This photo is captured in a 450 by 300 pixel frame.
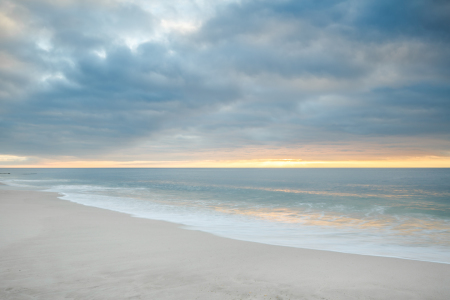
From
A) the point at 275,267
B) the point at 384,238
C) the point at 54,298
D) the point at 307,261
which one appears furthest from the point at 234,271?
the point at 384,238

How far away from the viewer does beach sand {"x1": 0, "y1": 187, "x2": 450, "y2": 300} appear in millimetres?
5203

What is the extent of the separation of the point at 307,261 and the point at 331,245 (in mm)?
3149

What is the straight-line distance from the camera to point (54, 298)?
4840mm

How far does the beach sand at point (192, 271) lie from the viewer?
17.1 ft

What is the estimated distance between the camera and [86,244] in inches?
345

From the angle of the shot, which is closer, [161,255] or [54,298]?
[54,298]

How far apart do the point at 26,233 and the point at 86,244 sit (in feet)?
11.7

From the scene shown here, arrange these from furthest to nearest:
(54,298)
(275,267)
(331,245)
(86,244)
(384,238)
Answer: (384,238), (331,245), (86,244), (275,267), (54,298)

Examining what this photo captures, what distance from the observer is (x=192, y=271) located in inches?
252

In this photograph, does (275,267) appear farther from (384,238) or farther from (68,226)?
(68,226)

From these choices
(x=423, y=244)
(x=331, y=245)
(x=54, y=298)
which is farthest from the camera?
(x=423, y=244)

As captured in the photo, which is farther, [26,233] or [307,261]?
[26,233]

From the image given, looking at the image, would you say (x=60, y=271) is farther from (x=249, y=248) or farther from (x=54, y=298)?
(x=249, y=248)

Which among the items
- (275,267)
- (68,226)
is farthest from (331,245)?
(68,226)
